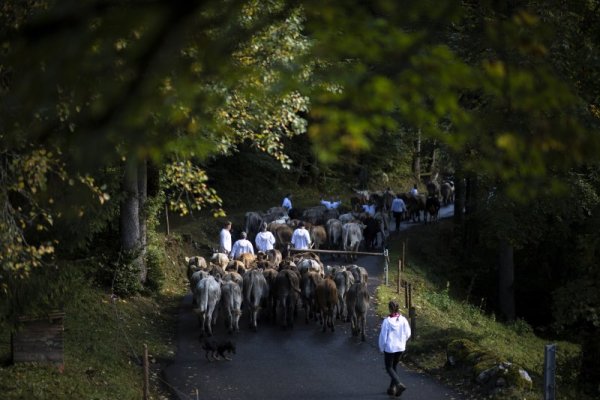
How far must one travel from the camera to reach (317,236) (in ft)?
102

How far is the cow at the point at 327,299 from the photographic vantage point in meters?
19.7

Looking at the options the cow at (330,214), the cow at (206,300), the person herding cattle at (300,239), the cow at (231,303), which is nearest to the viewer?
the cow at (206,300)

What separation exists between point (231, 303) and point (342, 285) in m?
3.00

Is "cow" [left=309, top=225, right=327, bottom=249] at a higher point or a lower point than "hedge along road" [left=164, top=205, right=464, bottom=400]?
higher

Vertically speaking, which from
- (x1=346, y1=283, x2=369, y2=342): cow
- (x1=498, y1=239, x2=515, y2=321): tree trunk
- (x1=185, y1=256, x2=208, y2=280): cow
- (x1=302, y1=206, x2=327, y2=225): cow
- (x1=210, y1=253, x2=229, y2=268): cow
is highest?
(x1=302, y1=206, x2=327, y2=225): cow

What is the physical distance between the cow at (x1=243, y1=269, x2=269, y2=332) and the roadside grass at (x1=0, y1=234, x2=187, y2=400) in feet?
6.48

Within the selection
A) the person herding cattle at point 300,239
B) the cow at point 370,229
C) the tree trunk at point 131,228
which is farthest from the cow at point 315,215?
the tree trunk at point 131,228

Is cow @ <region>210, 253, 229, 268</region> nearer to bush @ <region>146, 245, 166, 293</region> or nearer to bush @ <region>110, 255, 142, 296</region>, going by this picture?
bush @ <region>146, 245, 166, 293</region>

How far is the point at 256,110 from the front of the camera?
16.7 meters

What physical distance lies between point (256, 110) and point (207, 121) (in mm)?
11797

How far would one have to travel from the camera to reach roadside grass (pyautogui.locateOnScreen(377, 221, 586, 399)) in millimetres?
16219

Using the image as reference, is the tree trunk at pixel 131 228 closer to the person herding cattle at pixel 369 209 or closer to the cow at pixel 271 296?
the cow at pixel 271 296

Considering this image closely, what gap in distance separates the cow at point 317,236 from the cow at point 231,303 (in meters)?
11.3

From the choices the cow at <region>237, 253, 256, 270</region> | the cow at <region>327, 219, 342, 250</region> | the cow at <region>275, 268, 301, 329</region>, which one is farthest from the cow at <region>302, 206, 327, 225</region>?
the cow at <region>275, 268, 301, 329</region>
